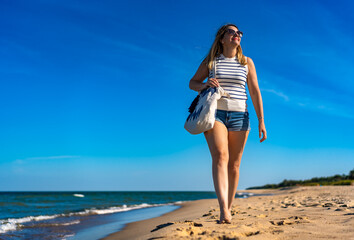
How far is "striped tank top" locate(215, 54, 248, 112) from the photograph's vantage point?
11.1 ft

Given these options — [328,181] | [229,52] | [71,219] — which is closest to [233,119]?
[229,52]

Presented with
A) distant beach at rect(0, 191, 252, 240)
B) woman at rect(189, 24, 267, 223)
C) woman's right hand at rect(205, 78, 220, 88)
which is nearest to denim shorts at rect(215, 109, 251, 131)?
woman at rect(189, 24, 267, 223)

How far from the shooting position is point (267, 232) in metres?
2.72

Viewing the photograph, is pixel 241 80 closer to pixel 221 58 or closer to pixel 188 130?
pixel 221 58

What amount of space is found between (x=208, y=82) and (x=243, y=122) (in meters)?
0.61

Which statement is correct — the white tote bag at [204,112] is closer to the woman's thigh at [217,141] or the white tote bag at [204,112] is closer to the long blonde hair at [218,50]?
the woman's thigh at [217,141]

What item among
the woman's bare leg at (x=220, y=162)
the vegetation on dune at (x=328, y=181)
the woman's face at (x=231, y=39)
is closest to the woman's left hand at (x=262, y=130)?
the woman's bare leg at (x=220, y=162)

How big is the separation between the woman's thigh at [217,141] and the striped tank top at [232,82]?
0.92 ft

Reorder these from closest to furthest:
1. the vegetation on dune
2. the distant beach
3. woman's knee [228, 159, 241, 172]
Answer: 1. woman's knee [228, 159, 241, 172]
2. the distant beach
3. the vegetation on dune

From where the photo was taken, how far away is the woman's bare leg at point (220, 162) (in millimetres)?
3033

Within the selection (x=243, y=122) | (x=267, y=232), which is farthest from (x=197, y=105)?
(x=267, y=232)

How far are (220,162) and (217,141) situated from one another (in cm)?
22

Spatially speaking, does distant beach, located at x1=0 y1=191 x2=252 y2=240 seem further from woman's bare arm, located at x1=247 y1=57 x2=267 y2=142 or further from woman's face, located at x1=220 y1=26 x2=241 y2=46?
woman's face, located at x1=220 y1=26 x2=241 y2=46

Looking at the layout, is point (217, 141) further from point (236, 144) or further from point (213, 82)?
point (213, 82)
